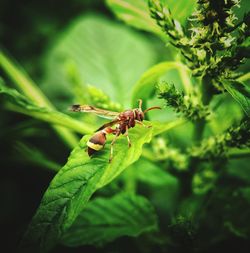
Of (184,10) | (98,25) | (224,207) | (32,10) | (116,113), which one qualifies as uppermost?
(32,10)

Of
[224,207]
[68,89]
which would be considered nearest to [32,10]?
[68,89]

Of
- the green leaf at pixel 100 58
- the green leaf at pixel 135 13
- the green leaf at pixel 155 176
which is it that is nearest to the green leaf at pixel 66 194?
the green leaf at pixel 135 13

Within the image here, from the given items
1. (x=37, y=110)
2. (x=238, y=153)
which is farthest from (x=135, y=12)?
(x=238, y=153)

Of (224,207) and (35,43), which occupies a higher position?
(35,43)

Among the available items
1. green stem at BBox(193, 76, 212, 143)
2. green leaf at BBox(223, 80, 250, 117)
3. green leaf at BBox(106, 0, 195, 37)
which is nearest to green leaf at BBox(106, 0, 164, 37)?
green leaf at BBox(106, 0, 195, 37)

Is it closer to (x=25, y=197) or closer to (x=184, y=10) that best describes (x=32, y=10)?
(x=25, y=197)

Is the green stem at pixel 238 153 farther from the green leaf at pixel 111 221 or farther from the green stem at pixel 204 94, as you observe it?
the green leaf at pixel 111 221

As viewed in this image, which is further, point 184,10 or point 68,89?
point 68,89
